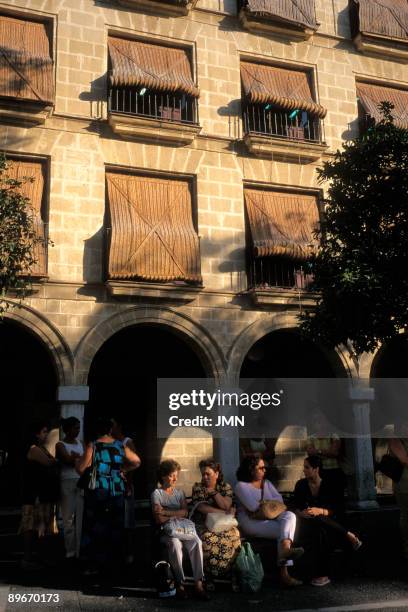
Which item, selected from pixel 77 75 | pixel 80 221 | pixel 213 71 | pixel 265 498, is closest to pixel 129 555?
pixel 265 498

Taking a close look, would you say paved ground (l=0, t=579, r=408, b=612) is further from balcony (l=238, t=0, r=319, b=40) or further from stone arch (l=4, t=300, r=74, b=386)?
balcony (l=238, t=0, r=319, b=40)

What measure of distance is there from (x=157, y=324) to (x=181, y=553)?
6442mm

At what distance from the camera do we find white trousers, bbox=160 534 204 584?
20.9ft

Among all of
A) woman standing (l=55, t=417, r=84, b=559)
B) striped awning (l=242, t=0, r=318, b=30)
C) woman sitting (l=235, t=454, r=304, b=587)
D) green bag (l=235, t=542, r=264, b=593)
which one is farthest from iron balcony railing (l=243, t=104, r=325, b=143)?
green bag (l=235, t=542, r=264, b=593)

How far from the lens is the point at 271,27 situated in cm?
1463

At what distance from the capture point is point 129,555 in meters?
7.99

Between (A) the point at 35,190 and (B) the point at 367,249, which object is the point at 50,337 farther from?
(B) the point at 367,249

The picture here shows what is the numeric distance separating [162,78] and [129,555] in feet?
31.6

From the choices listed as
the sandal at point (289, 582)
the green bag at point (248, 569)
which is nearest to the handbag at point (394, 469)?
the sandal at point (289, 582)

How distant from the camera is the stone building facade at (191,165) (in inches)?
475

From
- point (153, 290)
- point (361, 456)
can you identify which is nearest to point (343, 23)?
point (153, 290)

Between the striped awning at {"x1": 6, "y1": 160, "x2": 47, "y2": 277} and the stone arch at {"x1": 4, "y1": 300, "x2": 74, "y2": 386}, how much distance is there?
82cm

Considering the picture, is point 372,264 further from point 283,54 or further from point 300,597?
point 283,54

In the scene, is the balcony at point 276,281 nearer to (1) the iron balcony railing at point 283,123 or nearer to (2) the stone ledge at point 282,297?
(2) the stone ledge at point 282,297
